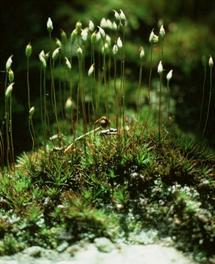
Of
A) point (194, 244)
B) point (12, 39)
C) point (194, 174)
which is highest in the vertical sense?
point (12, 39)

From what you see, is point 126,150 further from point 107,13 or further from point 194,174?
point 107,13

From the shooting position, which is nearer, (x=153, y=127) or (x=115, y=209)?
(x=115, y=209)

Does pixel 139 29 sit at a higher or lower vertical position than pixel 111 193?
higher

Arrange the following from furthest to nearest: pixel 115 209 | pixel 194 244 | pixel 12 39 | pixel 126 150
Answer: pixel 12 39, pixel 126 150, pixel 115 209, pixel 194 244

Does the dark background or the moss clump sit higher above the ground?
the dark background

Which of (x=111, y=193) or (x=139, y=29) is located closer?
(x=111, y=193)

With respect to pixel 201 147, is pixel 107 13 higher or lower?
higher

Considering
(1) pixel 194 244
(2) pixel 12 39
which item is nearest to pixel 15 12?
(2) pixel 12 39

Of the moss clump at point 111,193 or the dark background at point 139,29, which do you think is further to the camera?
the dark background at point 139,29

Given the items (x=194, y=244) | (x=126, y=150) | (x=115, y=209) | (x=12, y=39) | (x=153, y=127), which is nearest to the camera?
(x=194, y=244)

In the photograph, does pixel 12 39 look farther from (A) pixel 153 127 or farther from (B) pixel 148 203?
(B) pixel 148 203

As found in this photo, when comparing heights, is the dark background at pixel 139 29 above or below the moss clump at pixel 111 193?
above
